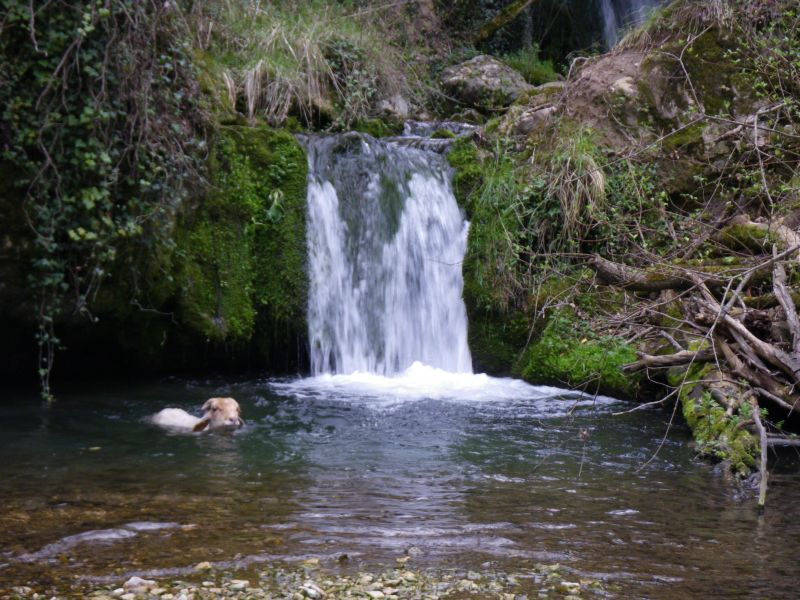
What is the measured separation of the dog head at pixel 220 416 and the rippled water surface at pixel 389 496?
0.45ft

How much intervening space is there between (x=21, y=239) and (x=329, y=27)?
6.39 m

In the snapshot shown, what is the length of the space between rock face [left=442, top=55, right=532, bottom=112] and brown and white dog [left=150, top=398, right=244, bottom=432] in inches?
310

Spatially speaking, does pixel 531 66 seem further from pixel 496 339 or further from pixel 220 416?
pixel 220 416

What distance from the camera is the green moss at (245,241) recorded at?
8953 millimetres

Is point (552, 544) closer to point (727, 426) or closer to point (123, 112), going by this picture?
point (727, 426)

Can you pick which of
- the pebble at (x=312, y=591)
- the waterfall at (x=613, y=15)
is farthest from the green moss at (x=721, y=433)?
the waterfall at (x=613, y=15)

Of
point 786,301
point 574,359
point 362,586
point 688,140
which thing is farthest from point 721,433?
point 688,140

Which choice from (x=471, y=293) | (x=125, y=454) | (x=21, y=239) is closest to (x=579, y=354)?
(x=471, y=293)

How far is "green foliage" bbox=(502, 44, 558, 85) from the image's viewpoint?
15281mm

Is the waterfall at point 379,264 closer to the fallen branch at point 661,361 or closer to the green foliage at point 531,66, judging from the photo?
the fallen branch at point 661,361

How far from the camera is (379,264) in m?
9.95

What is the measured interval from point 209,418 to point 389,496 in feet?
7.53

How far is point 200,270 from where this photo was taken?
29.6ft

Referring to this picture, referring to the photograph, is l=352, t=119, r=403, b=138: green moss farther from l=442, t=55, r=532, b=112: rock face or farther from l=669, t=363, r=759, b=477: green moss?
l=669, t=363, r=759, b=477: green moss
